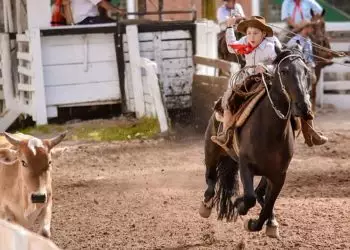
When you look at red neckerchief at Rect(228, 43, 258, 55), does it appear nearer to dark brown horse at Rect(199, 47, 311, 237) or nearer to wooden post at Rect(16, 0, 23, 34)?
Answer: dark brown horse at Rect(199, 47, 311, 237)

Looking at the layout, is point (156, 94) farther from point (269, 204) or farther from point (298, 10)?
point (269, 204)

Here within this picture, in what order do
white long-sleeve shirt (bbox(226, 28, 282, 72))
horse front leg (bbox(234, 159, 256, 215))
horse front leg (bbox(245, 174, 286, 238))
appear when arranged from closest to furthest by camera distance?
horse front leg (bbox(234, 159, 256, 215))
horse front leg (bbox(245, 174, 286, 238))
white long-sleeve shirt (bbox(226, 28, 282, 72))

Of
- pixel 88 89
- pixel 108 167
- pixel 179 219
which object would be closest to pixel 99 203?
pixel 179 219

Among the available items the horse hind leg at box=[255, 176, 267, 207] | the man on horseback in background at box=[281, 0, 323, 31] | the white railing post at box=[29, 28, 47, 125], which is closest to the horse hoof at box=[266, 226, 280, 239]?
the horse hind leg at box=[255, 176, 267, 207]

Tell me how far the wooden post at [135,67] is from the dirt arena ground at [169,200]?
1.52 meters

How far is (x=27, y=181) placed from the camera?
809 cm

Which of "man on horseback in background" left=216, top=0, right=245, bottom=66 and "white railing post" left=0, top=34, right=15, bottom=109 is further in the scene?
"man on horseback in background" left=216, top=0, right=245, bottom=66

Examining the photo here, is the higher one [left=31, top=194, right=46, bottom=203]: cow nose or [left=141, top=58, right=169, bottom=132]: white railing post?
[left=31, top=194, right=46, bottom=203]: cow nose

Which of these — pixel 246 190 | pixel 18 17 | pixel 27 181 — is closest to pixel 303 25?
pixel 18 17

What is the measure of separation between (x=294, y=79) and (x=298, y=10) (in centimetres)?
1035

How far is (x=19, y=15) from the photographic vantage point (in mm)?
17219

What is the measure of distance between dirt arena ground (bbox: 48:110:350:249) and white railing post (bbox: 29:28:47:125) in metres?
1.64

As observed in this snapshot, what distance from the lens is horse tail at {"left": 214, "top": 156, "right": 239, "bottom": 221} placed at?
9.40 meters

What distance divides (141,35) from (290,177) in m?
5.46
